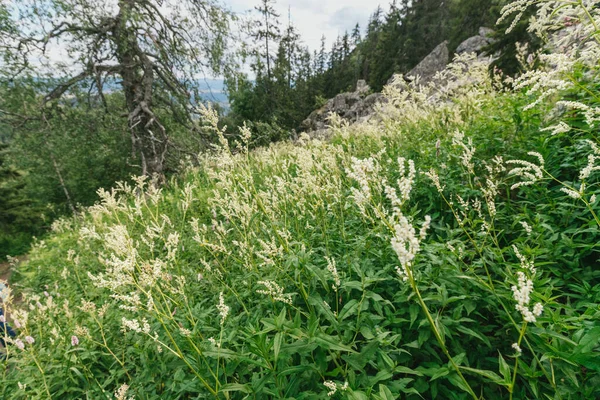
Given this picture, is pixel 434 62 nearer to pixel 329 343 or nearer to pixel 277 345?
pixel 329 343

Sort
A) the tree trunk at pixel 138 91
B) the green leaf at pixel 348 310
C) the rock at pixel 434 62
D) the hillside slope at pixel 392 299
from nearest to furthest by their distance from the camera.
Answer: the hillside slope at pixel 392 299, the green leaf at pixel 348 310, the tree trunk at pixel 138 91, the rock at pixel 434 62

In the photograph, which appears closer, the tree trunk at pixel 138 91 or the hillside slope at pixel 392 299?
the hillside slope at pixel 392 299

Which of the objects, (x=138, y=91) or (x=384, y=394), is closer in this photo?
(x=384, y=394)

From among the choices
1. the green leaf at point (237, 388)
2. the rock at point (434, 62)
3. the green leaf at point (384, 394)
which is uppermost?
the rock at point (434, 62)

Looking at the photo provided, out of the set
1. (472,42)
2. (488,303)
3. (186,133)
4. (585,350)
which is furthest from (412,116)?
(472,42)

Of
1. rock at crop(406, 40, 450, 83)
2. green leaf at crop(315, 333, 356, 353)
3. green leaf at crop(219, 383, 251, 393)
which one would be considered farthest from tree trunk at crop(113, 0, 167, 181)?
rock at crop(406, 40, 450, 83)

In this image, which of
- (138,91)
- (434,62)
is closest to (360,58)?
(434,62)

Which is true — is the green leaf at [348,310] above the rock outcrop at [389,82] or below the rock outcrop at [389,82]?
below

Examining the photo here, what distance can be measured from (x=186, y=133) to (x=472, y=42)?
33.5 meters

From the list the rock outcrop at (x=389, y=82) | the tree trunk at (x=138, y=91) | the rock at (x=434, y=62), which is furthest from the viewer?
the rock at (x=434, y=62)

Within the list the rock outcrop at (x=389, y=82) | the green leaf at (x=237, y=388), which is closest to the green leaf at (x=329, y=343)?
the green leaf at (x=237, y=388)

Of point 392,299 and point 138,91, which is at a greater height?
point 138,91

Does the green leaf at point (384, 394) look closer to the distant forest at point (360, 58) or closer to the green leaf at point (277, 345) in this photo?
the green leaf at point (277, 345)

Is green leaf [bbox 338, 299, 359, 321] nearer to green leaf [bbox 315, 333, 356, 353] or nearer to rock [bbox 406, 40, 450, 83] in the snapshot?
green leaf [bbox 315, 333, 356, 353]
